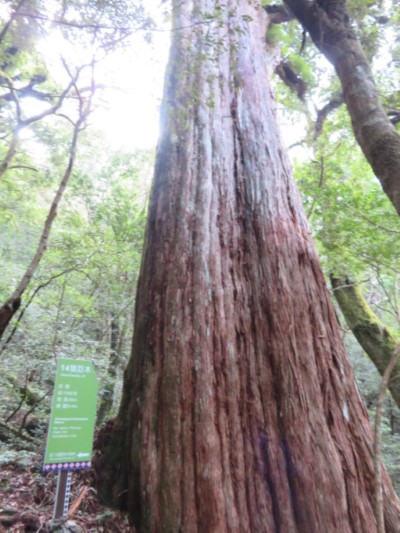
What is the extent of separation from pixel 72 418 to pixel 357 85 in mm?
3254

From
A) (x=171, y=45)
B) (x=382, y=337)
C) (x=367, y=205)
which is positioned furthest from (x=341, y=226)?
(x=171, y=45)

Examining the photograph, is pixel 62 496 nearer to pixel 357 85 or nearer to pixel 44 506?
pixel 44 506

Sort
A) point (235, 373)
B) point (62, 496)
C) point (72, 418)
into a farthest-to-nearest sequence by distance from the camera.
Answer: point (72, 418), point (235, 373), point (62, 496)

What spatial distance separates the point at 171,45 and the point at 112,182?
16.2ft

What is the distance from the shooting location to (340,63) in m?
3.32

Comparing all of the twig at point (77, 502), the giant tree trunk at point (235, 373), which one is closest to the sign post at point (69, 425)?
the twig at point (77, 502)

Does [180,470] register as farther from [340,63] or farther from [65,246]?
[65,246]

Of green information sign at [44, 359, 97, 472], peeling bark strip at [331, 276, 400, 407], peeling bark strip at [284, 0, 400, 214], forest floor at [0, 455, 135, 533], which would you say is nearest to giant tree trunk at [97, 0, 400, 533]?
forest floor at [0, 455, 135, 533]

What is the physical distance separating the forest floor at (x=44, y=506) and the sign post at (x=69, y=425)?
0.18 metres

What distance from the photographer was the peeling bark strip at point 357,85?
2.57 meters

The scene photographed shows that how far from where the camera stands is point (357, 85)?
309 cm

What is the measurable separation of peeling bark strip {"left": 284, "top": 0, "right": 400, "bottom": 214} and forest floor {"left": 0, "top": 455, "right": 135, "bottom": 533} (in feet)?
8.73

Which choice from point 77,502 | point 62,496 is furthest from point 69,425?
point 77,502

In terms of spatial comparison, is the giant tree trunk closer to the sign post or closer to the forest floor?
the forest floor
